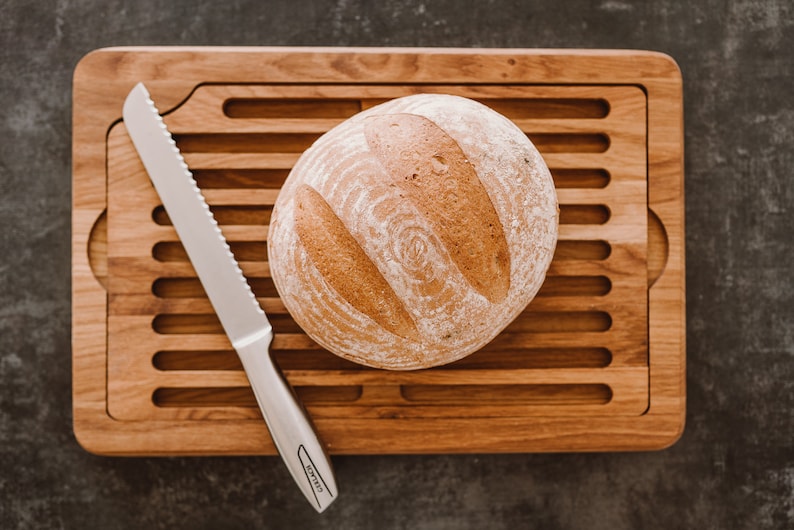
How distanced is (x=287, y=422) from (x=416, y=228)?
1.23 ft

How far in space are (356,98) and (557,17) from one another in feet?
1.37

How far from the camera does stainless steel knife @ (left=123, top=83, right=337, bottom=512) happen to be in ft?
3.08

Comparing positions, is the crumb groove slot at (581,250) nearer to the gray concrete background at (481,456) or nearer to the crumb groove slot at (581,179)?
the crumb groove slot at (581,179)

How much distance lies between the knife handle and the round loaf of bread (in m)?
0.14

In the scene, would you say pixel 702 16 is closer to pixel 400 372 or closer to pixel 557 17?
pixel 557 17

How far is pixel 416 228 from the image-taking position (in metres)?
0.81

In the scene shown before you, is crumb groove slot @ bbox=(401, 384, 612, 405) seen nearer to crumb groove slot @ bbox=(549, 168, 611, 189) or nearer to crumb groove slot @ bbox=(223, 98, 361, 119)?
crumb groove slot @ bbox=(549, 168, 611, 189)

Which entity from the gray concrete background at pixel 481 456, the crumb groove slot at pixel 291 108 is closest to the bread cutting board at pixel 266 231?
the crumb groove slot at pixel 291 108

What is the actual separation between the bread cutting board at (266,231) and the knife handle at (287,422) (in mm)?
55

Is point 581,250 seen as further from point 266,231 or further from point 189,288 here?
point 189,288

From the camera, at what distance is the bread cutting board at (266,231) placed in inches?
38.3

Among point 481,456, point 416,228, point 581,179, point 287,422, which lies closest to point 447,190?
point 416,228

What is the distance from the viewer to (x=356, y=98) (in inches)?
38.4

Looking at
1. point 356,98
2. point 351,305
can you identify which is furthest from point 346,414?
point 356,98
